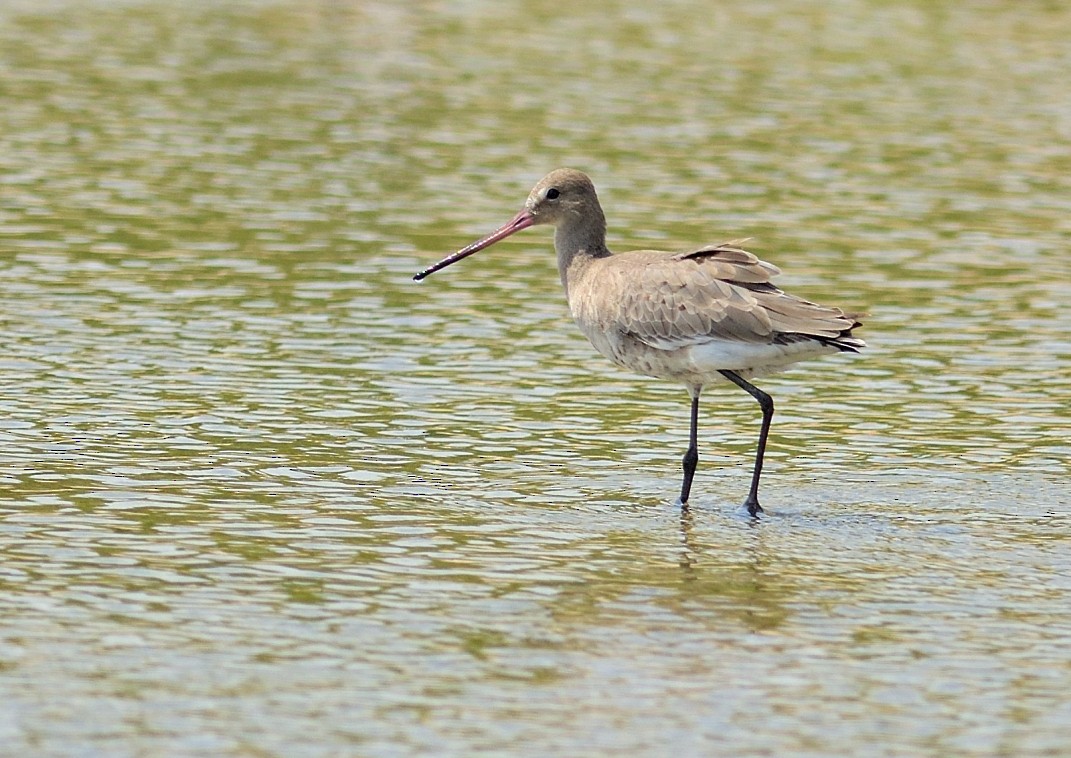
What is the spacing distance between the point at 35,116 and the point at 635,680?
16269 millimetres

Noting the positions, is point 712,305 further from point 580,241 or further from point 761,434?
point 580,241

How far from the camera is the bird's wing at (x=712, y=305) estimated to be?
11039 millimetres

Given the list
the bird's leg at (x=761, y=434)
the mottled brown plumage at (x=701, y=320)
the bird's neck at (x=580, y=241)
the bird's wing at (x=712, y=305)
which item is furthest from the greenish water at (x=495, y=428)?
the bird's neck at (x=580, y=241)

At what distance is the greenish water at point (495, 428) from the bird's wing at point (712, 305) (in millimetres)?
959

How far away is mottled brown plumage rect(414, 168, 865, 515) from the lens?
11.0m

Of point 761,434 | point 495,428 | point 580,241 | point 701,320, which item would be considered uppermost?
point 580,241

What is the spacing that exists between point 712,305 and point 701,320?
0.33 ft

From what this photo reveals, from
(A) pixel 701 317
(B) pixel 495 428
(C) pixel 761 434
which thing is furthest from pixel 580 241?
(C) pixel 761 434

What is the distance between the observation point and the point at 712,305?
11312 millimetres

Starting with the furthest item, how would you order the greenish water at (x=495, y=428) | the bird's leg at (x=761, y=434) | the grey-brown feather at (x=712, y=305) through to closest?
the bird's leg at (x=761, y=434) → the grey-brown feather at (x=712, y=305) → the greenish water at (x=495, y=428)

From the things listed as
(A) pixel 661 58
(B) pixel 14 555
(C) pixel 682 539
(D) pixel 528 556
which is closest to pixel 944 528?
(C) pixel 682 539

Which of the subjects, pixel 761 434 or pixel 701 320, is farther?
pixel 761 434

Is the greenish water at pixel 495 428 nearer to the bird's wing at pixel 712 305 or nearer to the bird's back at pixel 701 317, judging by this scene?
the bird's back at pixel 701 317

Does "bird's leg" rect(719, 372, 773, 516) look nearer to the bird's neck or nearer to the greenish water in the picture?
the greenish water
